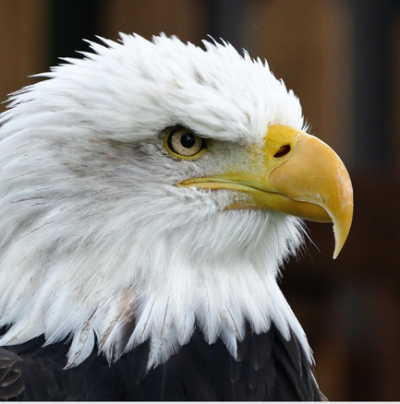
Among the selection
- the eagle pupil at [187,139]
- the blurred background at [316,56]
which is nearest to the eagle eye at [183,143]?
the eagle pupil at [187,139]

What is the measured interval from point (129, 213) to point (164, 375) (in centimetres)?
43

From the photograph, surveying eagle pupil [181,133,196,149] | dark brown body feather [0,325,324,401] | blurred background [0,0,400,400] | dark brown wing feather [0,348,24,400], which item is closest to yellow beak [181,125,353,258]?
eagle pupil [181,133,196,149]

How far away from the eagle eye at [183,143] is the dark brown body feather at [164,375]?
19.0 inches

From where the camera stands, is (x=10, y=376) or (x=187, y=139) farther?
(x=187, y=139)

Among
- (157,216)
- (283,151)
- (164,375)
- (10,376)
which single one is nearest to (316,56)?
(283,151)

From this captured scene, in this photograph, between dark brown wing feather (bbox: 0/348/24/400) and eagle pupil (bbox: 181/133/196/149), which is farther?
eagle pupil (bbox: 181/133/196/149)

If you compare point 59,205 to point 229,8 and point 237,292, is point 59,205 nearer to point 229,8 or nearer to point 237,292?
point 237,292

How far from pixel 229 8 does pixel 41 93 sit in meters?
3.43

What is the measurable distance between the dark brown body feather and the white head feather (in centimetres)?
3

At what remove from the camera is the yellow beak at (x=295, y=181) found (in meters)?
2.22

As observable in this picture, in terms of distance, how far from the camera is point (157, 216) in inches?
89.7

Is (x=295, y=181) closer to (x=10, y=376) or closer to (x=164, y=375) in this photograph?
(x=164, y=375)

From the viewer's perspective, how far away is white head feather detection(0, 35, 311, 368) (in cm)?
223

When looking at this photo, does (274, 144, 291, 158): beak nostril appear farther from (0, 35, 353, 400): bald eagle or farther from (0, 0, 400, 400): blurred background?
(0, 0, 400, 400): blurred background
